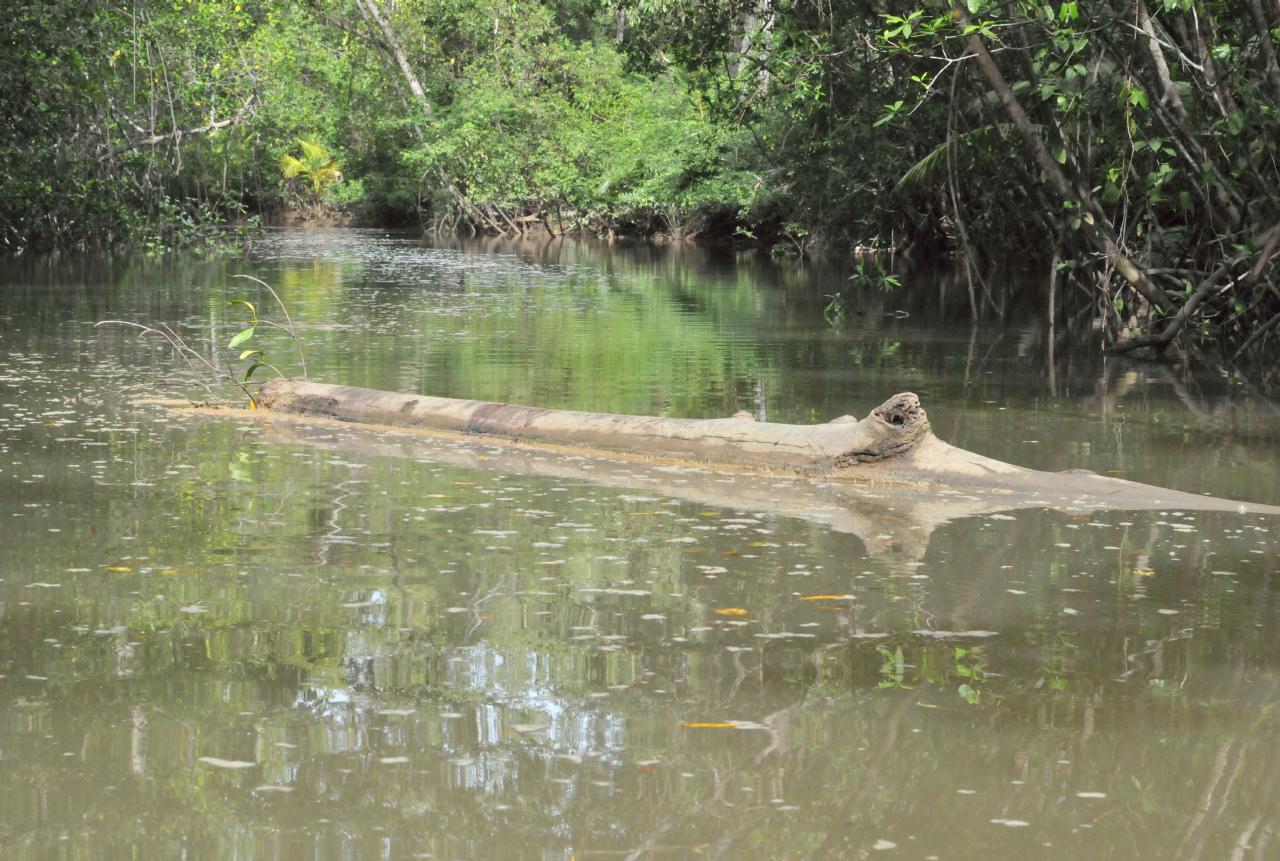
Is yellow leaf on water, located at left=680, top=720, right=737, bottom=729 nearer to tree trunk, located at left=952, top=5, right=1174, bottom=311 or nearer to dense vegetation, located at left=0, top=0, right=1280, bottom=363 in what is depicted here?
dense vegetation, located at left=0, top=0, right=1280, bottom=363

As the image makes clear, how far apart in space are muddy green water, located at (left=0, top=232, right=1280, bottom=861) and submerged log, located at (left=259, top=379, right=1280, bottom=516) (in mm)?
268

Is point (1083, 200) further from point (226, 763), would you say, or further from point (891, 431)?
point (226, 763)

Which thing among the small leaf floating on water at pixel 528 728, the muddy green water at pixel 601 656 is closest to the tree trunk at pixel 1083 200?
the muddy green water at pixel 601 656

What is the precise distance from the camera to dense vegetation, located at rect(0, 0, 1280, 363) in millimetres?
13148

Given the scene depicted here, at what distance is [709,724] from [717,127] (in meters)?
35.6

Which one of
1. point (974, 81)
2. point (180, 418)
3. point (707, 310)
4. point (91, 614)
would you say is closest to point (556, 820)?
point (91, 614)

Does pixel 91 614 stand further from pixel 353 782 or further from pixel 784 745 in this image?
pixel 784 745

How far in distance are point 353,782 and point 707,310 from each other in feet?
57.1

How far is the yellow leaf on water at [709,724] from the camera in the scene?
447cm

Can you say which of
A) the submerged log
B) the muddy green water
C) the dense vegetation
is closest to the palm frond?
the dense vegetation

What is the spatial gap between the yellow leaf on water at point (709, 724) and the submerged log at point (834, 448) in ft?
11.8

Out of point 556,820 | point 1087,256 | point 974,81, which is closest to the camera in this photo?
point 556,820

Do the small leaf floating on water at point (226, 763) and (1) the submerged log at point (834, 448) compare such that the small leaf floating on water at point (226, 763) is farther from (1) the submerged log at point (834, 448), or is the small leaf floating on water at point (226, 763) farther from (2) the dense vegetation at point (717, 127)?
(2) the dense vegetation at point (717, 127)

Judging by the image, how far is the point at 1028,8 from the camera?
1263 centimetres
